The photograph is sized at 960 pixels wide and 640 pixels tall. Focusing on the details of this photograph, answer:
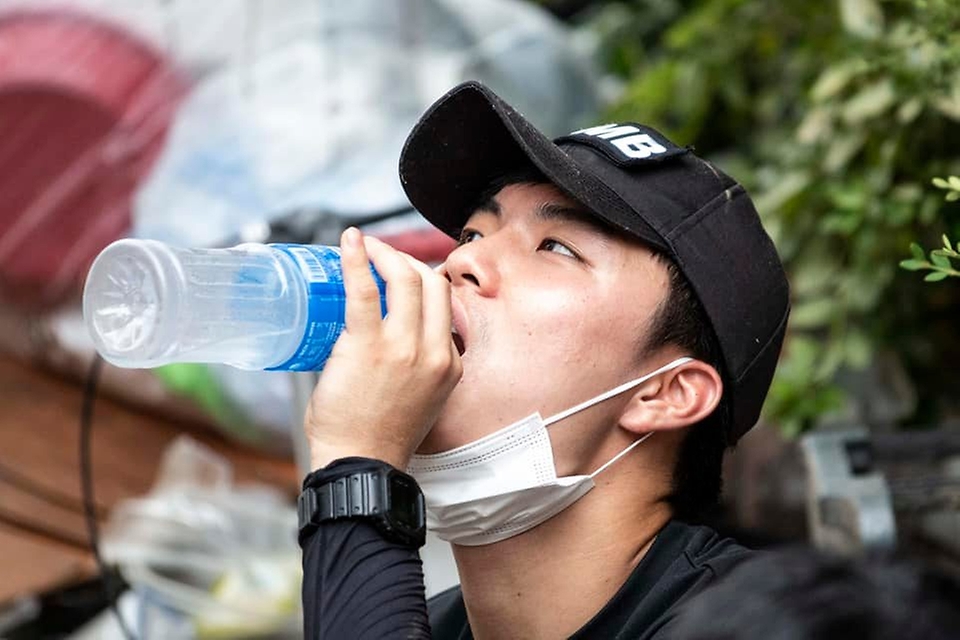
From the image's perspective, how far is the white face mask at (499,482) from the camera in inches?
73.4

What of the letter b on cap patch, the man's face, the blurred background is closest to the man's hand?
the man's face

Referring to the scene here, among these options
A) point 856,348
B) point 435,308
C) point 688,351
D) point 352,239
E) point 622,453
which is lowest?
point 856,348

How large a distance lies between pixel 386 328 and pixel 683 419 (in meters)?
0.50

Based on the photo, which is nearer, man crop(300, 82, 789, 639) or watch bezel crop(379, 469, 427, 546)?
watch bezel crop(379, 469, 427, 546)

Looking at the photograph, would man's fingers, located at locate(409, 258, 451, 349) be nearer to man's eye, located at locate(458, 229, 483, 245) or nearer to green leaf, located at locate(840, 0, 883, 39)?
man's eye, located at locate(458, 229, 483, 245)

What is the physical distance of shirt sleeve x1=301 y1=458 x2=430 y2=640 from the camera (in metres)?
1.61

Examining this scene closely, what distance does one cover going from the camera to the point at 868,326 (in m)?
3.22

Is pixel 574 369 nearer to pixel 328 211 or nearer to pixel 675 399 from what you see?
pixel 675 399

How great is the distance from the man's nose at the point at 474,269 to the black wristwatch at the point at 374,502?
36cm

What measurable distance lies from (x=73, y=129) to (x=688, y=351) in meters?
2.71

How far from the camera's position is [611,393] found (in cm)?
194

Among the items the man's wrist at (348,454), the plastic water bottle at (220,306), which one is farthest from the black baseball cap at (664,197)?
the man's wrist at (348,454)

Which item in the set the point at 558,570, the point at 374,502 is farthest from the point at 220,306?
the point at 558,570

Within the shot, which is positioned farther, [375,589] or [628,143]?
[628,143]
